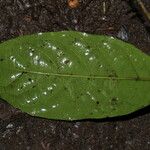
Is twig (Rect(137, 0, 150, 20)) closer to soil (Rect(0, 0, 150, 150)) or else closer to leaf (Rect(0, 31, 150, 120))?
soil (Rect(0, 0, 150, 150))

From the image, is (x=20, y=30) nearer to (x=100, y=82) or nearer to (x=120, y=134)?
(x=100, y=82)

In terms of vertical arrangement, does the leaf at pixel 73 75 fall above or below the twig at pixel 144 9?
below

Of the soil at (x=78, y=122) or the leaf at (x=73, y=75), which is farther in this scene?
the soil at (x=78, y=122)

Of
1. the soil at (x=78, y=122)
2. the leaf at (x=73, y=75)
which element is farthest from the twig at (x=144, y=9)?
the leaf at (x=73, y=75)

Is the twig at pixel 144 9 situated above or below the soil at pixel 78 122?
above

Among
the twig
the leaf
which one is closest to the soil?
the twig

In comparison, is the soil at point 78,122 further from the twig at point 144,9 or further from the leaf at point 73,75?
the leaf at point 73,75

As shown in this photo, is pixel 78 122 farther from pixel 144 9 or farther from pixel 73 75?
pixel 144 9

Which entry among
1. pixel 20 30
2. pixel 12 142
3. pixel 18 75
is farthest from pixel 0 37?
pixel 12 142
